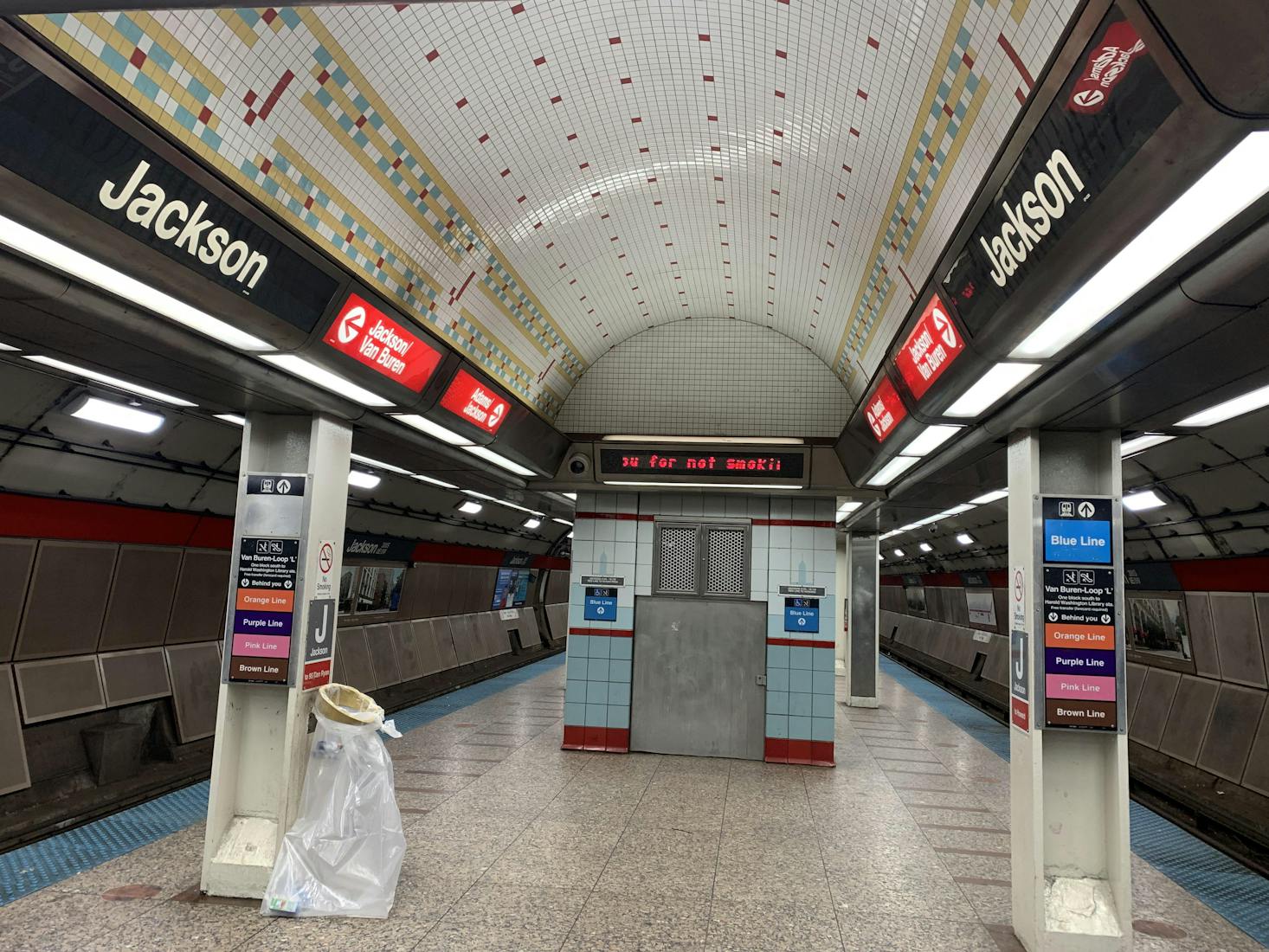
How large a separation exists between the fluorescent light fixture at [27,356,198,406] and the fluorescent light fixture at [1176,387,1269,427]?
5785mm

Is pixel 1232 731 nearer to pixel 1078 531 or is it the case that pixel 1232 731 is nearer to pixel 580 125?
pixel 1078 531

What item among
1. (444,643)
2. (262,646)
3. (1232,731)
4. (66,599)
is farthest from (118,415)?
(1232,731)

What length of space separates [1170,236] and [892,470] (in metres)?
5.08

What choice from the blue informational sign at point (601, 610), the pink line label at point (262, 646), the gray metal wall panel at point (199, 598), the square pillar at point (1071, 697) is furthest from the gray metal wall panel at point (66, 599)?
the square pillar at point (1071, 697)

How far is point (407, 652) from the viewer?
42.9ft

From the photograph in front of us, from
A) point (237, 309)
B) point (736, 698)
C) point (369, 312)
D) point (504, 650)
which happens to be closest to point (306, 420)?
point (369, 312)

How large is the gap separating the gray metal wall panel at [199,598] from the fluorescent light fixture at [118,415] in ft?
6.74

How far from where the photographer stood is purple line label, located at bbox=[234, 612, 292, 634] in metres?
5.15

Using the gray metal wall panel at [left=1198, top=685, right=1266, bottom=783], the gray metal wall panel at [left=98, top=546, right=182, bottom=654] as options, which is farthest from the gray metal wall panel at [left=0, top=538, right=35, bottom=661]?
the gray metal wall panel at [left=1198, top=685, right=1266, bottom=783]

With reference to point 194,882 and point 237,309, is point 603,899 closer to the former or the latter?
point 194,882

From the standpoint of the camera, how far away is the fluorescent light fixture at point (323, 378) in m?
4.34

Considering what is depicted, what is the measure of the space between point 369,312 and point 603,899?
3531mm

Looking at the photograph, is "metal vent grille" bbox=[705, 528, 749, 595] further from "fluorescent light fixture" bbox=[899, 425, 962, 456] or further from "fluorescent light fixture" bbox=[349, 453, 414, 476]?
"fluorescent light fixture" bbox=[349, 453, 414, 476]

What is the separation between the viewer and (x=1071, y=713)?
15.2 ft
